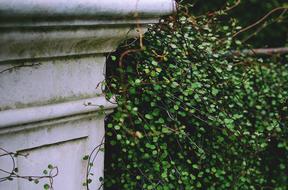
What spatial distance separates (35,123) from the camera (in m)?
1.50

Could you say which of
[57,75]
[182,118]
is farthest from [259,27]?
[57,75]

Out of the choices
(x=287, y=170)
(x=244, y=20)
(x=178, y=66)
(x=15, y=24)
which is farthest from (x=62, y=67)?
(x=244, y=20)

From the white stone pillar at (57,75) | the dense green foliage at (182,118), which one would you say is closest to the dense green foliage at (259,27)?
the dense green foliage at (182,118)

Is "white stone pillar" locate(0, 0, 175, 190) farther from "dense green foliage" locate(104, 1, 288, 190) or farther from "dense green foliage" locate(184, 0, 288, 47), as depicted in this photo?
"dense green foliage" locate(184, 0, 288, 47)

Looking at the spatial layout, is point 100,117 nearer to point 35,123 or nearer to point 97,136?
point 97,136

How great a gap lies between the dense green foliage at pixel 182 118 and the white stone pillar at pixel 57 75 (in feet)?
0.51

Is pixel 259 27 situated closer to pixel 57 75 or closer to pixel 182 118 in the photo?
pixel 182 118

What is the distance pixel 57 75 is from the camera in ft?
5.08

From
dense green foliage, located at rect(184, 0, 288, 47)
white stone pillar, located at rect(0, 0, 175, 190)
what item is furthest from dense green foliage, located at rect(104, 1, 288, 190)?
dense green foliage, located at rect(184, 0, 288, 47)

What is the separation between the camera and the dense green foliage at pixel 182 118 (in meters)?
1.93

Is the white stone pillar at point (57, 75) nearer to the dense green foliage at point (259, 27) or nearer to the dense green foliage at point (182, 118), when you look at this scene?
the dense green foliage at point (182, 118)

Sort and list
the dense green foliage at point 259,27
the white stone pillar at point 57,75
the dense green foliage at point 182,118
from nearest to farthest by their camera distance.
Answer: the white stone pillar at point 57,75
the dense green foliage at point 182,118
the dense green foliage at point 259,27

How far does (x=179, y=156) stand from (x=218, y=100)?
1.26 ft

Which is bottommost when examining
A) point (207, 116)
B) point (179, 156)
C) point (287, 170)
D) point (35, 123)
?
point (287, 170)
